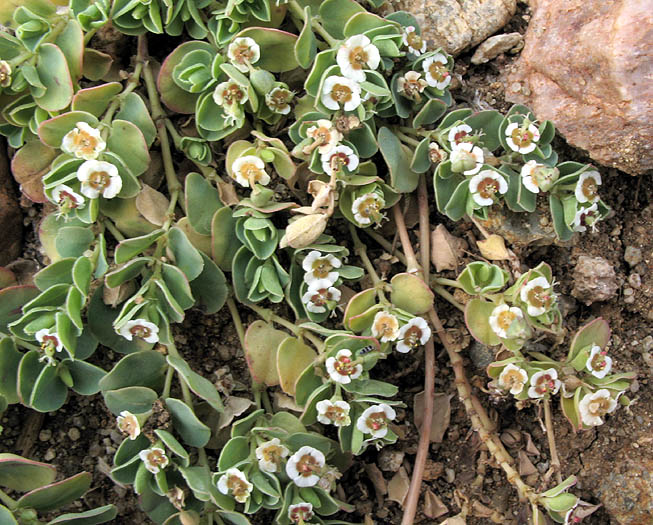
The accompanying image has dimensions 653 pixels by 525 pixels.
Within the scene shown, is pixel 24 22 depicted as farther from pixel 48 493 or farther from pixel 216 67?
pixel 48 493

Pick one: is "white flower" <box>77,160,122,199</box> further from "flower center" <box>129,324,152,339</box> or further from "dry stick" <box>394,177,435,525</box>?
"dry stick" <box>394,177,435,525</box>

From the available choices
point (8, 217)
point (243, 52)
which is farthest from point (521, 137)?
point (8, 217)

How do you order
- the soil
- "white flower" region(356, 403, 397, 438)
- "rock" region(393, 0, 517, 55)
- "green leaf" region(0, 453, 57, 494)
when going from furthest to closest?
"rock" region(393, 0, 517, 55), the soil, "white flower" region(356, 403, 397, 438), "green leaf" region(0, 453, 57, 494)

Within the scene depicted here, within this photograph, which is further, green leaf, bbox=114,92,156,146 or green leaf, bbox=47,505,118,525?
green leaf, bbox=114,92,156,146

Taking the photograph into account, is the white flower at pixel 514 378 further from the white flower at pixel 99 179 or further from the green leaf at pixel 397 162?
the white flower at pixel 99 179

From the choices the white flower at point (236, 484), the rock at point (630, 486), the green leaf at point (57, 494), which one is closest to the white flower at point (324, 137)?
the white flower at point (236, 484)

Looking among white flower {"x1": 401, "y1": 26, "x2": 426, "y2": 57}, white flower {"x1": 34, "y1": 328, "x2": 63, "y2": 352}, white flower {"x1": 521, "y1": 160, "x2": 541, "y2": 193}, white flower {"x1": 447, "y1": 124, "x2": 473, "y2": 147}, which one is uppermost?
white flower {"x1": 401, "y1": 26, "x2": 426, "y2": 57}

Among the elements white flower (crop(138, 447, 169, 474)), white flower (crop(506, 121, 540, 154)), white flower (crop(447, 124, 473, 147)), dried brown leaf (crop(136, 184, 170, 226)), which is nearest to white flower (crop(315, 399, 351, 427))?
white flower (crop(138, 447, 169, 474))
